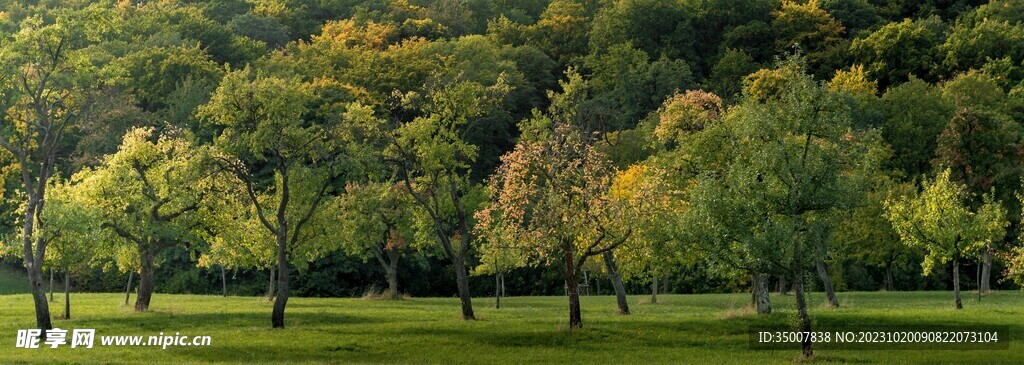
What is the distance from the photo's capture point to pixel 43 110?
41.6 metres

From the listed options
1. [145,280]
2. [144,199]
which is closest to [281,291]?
[145,280]

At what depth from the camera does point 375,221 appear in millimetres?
70375

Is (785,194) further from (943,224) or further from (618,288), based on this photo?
(943,224)

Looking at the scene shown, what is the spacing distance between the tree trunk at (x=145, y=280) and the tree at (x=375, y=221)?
14805 mm

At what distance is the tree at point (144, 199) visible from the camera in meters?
52.7

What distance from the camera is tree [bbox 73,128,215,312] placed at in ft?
173

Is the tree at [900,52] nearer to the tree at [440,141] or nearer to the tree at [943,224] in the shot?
the tree at [943,224]

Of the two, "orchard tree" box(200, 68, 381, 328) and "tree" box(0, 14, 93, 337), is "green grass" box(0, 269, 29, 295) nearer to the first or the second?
"orchard tree" box(200, 68, 381, 328)

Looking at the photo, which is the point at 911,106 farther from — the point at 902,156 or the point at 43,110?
the point at 43,110

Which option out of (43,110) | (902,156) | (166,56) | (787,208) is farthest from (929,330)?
(166,56)

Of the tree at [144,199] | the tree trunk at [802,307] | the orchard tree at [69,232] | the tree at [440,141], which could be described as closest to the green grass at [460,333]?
the tree trunk at [802,307]

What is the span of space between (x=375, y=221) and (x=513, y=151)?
668 inches

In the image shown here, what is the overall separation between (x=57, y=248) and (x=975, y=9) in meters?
107

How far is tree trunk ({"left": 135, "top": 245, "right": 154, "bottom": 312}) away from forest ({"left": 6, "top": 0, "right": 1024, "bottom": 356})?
0.75 feet
